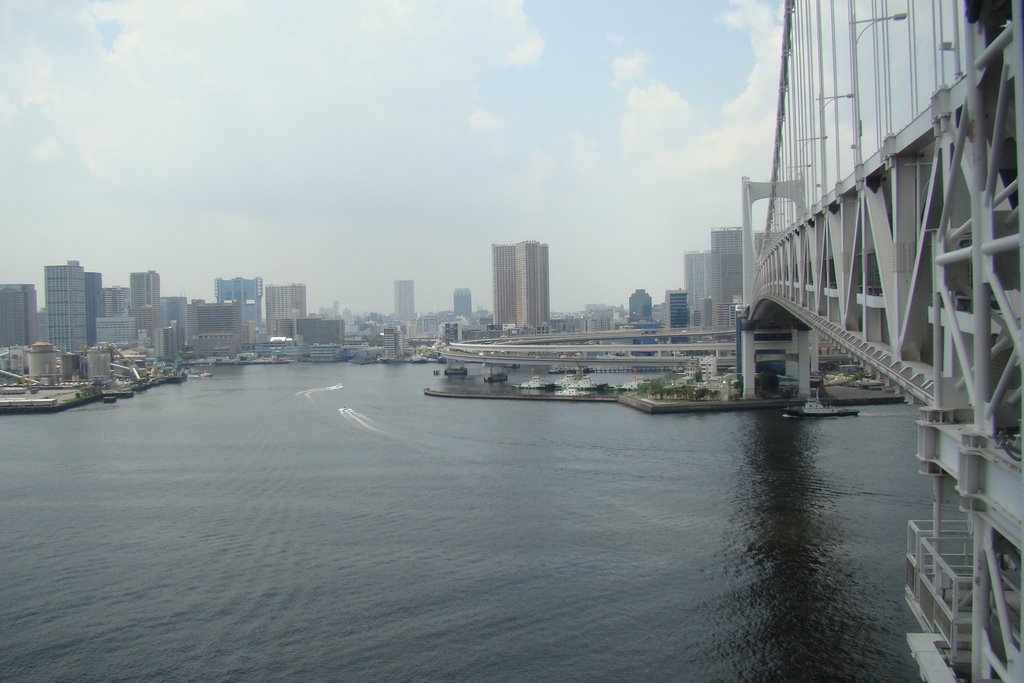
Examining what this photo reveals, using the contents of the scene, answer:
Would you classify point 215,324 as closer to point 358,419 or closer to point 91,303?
point 91,303

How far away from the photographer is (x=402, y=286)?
75812 mm

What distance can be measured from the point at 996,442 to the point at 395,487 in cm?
453

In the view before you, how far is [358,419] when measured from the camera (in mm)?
9508

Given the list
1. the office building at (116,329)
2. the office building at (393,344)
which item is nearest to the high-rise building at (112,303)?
the office building at (116,329)

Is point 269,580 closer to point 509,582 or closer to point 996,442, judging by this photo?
point 509,582

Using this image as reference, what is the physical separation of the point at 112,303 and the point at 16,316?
8.98 m

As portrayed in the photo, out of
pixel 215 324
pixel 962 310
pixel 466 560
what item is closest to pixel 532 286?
pixel 215 324

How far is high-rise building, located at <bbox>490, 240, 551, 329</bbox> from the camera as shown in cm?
3650

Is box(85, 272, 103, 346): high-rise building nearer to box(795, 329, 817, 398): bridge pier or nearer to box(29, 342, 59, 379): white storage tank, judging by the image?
box(29, 342, 59, 379): white storage tank

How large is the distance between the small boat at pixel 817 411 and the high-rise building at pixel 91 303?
30.6m

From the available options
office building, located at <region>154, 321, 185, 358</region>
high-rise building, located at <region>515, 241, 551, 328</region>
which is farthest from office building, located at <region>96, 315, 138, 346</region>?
high-rise building, located at <region>515, 241, 551, 328</region>

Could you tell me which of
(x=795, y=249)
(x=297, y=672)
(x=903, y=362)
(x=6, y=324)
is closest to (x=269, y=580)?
(x=297, y=672)

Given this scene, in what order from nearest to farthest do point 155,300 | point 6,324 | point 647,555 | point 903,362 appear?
1. point 903,362
2. point 647,555
3. point 6,324
4. point 155,300

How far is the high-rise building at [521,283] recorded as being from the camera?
36500 millimetres
